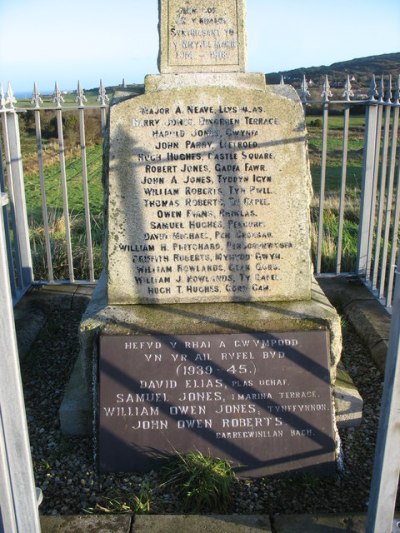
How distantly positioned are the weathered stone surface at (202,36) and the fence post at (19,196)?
2.20 meters

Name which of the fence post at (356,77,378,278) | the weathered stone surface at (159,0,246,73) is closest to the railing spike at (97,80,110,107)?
the weathered stone surface at (159,0,246,73)

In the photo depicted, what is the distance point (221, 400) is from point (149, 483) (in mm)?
621

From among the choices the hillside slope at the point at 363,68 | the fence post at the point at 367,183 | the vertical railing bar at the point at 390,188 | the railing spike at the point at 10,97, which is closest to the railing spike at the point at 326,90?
the fence post at the point at 367,183

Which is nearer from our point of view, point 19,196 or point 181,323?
point 181,323

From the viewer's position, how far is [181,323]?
3.41 metres

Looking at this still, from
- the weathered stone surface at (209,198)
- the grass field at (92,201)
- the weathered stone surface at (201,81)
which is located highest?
the weathered stone surface at (201,81)

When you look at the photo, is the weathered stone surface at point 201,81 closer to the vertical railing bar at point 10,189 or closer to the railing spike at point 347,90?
the railing spike at point 347,90

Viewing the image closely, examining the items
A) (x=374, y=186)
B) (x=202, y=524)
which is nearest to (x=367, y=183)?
(x=374, y=186)

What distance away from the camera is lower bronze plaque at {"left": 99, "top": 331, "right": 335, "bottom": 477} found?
3.20m

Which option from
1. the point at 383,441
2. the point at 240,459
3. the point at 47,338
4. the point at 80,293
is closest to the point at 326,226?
the point at 80,293

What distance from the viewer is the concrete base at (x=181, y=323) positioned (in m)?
3.39

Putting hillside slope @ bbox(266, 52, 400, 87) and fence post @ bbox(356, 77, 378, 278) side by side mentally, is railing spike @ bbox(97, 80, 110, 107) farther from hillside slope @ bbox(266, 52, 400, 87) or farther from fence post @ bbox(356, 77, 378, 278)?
hillside slope @ bbox(266, 52, 400, 87)

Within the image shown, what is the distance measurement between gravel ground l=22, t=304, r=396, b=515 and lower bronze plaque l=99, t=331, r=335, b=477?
0.37ft

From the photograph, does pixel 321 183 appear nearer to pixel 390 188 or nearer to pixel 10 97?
pixel 390 188
